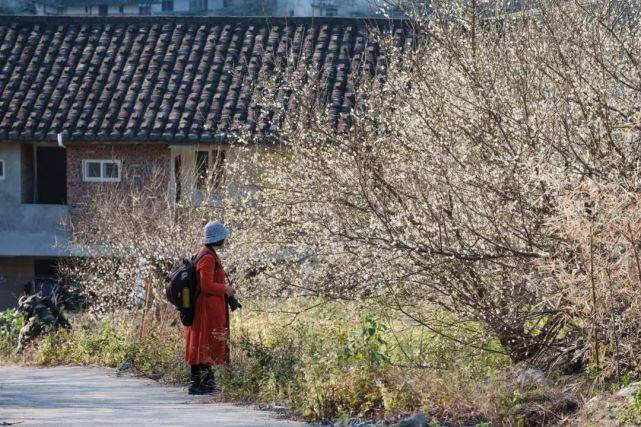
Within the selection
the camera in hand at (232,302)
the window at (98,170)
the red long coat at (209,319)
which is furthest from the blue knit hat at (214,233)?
the window at (98,170)

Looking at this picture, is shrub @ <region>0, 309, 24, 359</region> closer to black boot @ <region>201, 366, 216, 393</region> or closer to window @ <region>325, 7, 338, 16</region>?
black boot @ <region>201, 366, 216, 393</region>

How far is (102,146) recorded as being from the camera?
26672 millimetres

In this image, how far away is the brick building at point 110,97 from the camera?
83.8ft

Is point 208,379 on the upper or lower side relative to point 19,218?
lower

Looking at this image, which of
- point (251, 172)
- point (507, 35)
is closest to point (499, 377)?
point (507, 35)

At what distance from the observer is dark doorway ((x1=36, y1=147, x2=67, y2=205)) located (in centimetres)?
2902

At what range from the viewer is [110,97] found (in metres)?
26.8

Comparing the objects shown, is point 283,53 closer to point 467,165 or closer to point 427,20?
point 427,20

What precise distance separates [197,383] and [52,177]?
731 inches

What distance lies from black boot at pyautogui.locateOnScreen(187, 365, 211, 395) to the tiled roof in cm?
1226

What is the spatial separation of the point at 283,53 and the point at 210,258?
14.8 metres

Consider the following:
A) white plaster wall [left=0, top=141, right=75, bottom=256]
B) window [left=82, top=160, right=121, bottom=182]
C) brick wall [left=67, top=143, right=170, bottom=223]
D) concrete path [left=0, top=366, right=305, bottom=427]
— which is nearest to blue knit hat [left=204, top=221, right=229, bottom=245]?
concrete path [left=0, top=366, right=305, bottom=427]

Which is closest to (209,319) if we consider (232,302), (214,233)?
(232,302)

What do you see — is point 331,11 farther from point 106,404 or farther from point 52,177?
point 106,404
